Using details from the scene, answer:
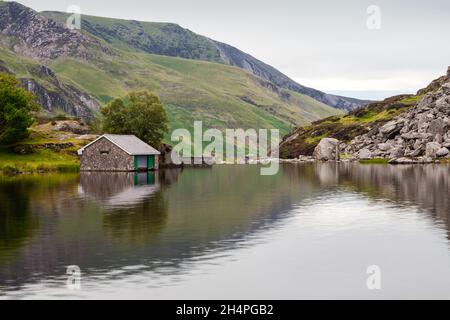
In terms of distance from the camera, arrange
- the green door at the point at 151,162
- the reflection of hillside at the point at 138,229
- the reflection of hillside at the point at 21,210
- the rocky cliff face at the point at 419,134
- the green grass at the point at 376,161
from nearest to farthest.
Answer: the reflection of hillside at the point at 138,229, the reflection of hillside at the point at 21,210, the green door at the point at 151,162, the rocky cliff face at the point at 419,134, the green grass at the point at 376,161

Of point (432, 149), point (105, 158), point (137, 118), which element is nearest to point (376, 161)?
point (432, 149)

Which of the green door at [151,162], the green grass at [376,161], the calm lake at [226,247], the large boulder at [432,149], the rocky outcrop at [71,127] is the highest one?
the rocky outcrop at [71,127]

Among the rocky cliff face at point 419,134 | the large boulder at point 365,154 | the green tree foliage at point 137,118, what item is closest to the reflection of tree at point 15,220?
the green tree foliage at point 137,118

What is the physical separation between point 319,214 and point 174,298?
86.4ft

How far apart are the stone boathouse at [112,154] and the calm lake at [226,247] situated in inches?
2488

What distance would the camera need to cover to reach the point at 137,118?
140375mm

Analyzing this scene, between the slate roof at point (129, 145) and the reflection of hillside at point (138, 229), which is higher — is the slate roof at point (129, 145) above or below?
above

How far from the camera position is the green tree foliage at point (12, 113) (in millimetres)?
126250

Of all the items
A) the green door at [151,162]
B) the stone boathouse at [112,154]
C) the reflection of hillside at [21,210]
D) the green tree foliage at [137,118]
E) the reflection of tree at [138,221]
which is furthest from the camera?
the green tree foliage at [137,118]

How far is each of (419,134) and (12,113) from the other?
111m

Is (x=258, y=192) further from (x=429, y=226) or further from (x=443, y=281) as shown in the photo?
(x=443, y=281)

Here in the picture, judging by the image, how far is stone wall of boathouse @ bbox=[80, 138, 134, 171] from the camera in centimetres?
12144

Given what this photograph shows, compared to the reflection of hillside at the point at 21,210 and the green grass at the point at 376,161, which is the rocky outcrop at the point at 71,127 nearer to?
the reflection of hillside at the point at 21,210
